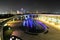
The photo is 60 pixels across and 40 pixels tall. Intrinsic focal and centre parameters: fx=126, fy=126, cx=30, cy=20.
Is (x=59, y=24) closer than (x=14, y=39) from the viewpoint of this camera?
No

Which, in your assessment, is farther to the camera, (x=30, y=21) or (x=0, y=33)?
(x=30, y=21)

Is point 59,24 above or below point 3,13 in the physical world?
below

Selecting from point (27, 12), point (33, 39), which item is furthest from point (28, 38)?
point (27, 12)

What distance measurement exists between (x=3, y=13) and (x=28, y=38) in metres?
5.35

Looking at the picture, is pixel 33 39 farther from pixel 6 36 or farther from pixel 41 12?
pixel 6 36

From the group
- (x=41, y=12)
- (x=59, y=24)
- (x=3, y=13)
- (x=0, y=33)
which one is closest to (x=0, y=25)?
(x=0, y=33)

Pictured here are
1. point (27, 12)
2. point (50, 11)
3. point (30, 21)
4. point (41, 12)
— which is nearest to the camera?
point (50, 11)

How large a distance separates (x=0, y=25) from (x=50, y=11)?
138cm

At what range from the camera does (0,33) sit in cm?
124

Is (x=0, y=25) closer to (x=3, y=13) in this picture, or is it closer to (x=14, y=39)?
(x=3, y=13)

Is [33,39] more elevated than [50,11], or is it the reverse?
[50,11]

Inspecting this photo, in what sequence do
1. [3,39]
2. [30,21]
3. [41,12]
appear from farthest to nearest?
[30,21]
[41,12]
[3,39]

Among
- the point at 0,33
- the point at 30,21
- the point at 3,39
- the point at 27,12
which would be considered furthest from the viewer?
the point at 30,21

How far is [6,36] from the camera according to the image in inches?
47.4
